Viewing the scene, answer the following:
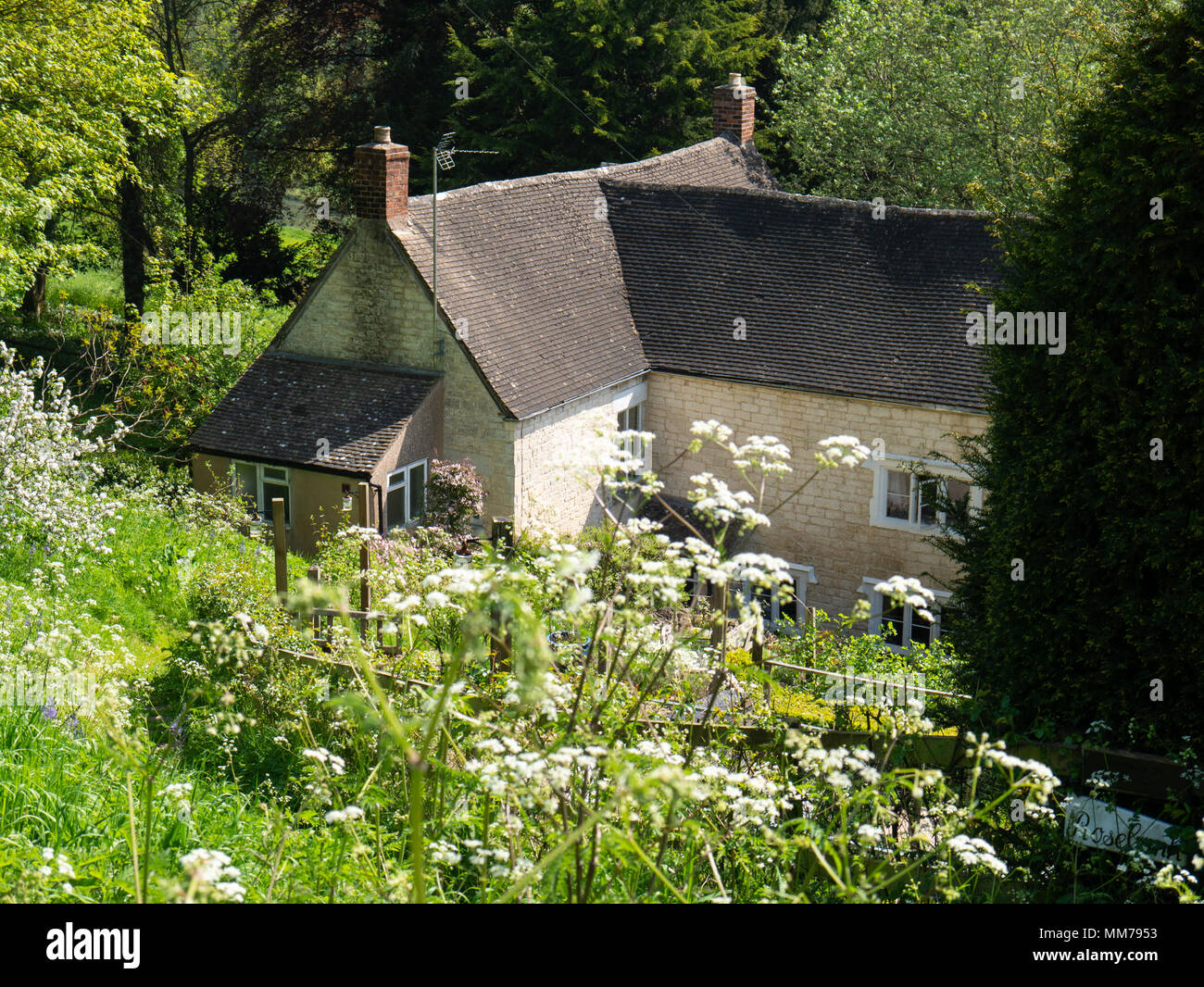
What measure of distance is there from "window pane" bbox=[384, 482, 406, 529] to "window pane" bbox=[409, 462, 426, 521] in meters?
0.18

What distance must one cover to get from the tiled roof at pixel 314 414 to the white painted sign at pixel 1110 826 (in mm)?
14492

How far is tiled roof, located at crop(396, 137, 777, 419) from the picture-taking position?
21000 millimetres

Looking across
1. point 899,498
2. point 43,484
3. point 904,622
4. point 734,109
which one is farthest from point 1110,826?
point 734,109

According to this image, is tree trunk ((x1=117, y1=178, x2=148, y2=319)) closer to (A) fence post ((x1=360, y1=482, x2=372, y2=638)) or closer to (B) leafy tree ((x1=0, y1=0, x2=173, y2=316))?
(B) leafy tree ((x1=0, y1=0, x2=173, y2=316))

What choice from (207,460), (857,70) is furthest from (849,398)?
(857,70)

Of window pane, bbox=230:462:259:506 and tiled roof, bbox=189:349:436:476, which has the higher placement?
tiled roof, bbox=189:349:436:476

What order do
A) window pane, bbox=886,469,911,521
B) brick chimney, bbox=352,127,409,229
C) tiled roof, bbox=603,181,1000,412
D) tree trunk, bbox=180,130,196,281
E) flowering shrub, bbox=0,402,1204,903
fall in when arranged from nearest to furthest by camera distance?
flowering shrub, bbox=0,402,1204,903
brick chimney, bbox=352,127,409,229
window pane, bbox=886,469,911,521
tiled roof, bbox=603,181,1000,412
tree trunk, bbox=180,130,196,281

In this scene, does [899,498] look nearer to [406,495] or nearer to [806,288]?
[806,288]

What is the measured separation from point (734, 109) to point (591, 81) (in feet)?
16.8

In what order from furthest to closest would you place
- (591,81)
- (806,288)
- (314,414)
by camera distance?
(591,81) < (806,288) < (314,414)

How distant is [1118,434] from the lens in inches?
279

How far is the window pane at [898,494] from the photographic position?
2180 centimetres

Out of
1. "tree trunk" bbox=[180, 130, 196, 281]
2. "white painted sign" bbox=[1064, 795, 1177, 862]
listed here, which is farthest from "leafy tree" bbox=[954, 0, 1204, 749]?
"tree trunk" bbox=[180, 130, 196, 281]

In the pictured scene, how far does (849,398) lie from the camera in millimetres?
21828
